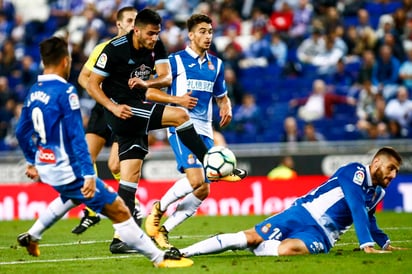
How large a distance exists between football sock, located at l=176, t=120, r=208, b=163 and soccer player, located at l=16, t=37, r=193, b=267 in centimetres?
202

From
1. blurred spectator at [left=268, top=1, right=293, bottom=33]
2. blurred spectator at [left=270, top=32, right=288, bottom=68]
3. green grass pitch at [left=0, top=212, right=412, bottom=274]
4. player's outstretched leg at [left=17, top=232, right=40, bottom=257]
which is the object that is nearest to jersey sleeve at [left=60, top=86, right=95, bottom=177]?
player's outstretched leg at [left=17, top=232, right=40, bottom=257]

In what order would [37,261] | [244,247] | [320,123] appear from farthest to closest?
[320,123] < [37,261] < [244,247]

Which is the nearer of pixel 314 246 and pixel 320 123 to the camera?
pixel 314 246

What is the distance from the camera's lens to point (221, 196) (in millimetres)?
19609

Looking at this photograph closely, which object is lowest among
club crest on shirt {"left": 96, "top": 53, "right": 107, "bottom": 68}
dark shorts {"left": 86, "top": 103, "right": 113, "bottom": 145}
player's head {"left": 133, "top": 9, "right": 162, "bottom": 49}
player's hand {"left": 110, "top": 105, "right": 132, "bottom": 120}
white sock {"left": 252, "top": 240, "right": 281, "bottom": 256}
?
white sock {"left": 252, "top": 240, "right": 281, "bottom": 256}

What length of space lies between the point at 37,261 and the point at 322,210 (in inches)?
125

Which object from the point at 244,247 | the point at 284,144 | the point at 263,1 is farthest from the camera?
the point at 263,1

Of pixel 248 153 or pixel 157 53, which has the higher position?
pixel 157 53

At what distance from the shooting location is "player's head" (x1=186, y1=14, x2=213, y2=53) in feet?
38.9

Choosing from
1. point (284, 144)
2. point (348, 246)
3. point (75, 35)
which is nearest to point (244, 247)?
point (348, 246)

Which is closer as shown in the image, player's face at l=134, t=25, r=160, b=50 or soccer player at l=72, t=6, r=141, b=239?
player's face at l=134, t=25, r=160, b=50

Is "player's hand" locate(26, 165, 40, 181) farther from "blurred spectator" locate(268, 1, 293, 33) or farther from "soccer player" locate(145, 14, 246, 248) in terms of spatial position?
"blurred spectator" locate(268, 1, 293, 33)

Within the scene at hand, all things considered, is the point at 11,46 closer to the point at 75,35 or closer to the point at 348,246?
the point at 75,35

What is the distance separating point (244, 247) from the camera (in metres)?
9.68
